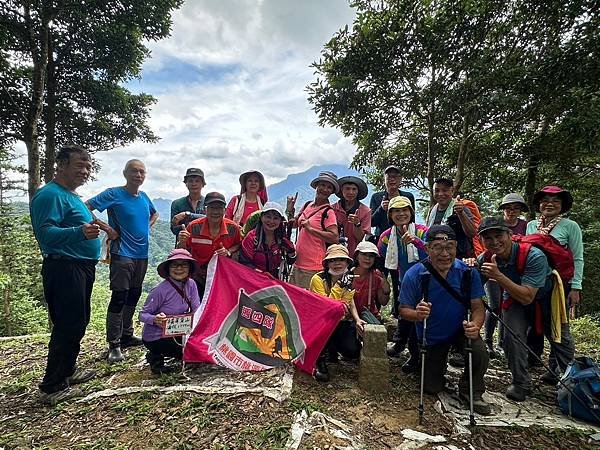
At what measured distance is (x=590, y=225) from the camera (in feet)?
37.8

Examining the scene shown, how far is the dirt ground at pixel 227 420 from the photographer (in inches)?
129

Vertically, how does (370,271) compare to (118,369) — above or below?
above

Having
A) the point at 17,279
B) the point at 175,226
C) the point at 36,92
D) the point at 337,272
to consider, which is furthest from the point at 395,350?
the point at 17,279

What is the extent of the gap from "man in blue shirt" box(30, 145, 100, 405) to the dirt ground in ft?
1.62

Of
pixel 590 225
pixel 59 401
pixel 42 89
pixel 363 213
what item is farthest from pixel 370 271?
pixel 590 225

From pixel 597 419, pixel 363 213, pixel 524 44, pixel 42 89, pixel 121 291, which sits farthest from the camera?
Answer: pixel 42 89

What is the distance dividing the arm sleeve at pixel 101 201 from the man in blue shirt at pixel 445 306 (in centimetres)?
454

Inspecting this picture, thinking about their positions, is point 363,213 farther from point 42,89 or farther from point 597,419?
point 42,89

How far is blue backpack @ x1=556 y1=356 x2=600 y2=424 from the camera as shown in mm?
3750

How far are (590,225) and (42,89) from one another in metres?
18.0

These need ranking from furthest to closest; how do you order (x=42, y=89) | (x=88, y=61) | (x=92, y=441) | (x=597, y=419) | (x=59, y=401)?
(x=88, y=61) < (x=42, y=89) < (x=59, y=401) < (x=597, y=419) < (x=92, y=441)

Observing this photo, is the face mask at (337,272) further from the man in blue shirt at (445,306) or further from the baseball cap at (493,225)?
the baseball cap at (493,225)

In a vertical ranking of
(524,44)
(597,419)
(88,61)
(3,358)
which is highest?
(88,61)

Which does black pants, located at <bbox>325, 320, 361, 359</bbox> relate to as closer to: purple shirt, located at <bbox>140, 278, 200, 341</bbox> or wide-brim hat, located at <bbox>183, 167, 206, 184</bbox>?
purple shirt, located at <bbox>140, 278, 200, 341</bbox>
